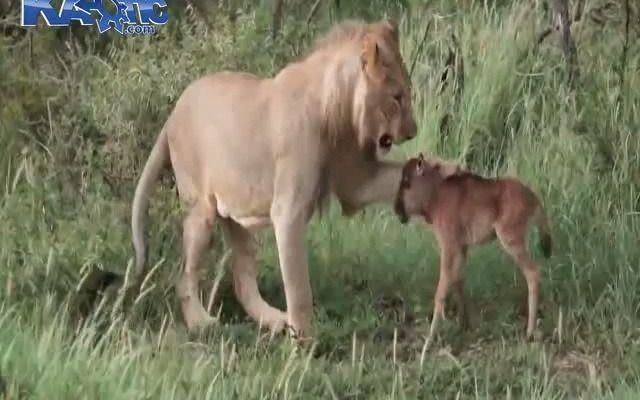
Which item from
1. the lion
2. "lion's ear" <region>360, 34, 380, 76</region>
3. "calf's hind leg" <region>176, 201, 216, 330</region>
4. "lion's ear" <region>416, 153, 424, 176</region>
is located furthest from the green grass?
"lion's ear" <region>360, 34, 380, 76</region>

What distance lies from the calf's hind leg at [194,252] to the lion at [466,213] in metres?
0.49

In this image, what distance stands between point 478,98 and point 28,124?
1.45 metres

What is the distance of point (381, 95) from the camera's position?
267cm

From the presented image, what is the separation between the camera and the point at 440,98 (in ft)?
12.6

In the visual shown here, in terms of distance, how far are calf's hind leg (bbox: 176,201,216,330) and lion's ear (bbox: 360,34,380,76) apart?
0.57 metres

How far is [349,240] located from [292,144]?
717mm

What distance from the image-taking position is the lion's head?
2654mm

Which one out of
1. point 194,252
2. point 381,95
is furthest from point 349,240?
point 381,95

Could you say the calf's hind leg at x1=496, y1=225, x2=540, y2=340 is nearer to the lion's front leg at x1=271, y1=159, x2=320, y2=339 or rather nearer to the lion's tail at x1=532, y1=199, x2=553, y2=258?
the lion's tail at x1=532, y1=199, x2=553, y2=258

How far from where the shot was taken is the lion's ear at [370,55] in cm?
263

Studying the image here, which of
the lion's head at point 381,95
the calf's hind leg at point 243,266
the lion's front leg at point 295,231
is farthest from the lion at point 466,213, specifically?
the calf's hind leg at point 243,266

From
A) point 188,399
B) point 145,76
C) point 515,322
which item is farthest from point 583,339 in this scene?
point 145,76

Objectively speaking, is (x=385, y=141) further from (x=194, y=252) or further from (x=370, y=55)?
(x=194, y=252)

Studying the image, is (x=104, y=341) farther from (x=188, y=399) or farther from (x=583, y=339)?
(x=583, y=339)
